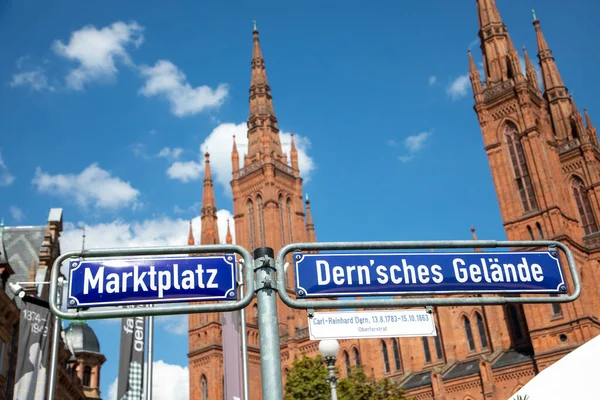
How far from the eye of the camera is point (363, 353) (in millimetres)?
61156

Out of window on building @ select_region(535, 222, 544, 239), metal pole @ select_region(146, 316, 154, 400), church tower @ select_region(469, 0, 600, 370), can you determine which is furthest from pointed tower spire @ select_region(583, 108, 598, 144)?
metal pole @ select_region(146, 316, 154, 400)

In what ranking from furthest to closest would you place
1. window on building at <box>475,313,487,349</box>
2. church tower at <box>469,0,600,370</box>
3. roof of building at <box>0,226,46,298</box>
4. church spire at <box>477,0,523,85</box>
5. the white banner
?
church spire at <box>477,0,523,85</box> < window on building at <box>475,313,487,349</box> < church tower at <box>469,0,600,370</box> < roof of building at <box>0,226,46,298</box> < the white banner

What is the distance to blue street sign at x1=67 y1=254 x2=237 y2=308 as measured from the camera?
5.14 metres

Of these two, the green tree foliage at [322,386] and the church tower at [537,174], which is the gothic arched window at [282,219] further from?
the green tree foliage at [322,386]

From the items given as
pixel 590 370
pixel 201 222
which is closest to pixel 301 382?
pixel 590 370

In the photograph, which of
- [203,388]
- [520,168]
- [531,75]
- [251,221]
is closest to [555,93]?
[531,75]

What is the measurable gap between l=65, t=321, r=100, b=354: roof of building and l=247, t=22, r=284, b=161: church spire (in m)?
35.9

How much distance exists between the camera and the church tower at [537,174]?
4775 cm

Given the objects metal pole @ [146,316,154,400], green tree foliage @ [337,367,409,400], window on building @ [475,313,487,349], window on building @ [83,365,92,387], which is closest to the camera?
metal pole @ [146,316,154,400]

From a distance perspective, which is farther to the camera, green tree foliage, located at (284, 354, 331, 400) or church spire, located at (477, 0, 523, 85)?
church spire, located at (477, 0, 523, 85)

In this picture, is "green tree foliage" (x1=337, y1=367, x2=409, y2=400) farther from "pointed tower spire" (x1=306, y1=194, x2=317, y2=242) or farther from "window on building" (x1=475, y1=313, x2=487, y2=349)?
"pointed tower spire" (x1=306, y1=194, x2=317, y2=242)

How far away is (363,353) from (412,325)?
5740 cm

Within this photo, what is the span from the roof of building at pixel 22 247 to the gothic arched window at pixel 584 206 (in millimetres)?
49987

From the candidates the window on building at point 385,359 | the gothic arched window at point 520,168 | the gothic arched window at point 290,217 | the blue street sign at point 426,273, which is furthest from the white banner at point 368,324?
the gothic arched window at point 290,217
